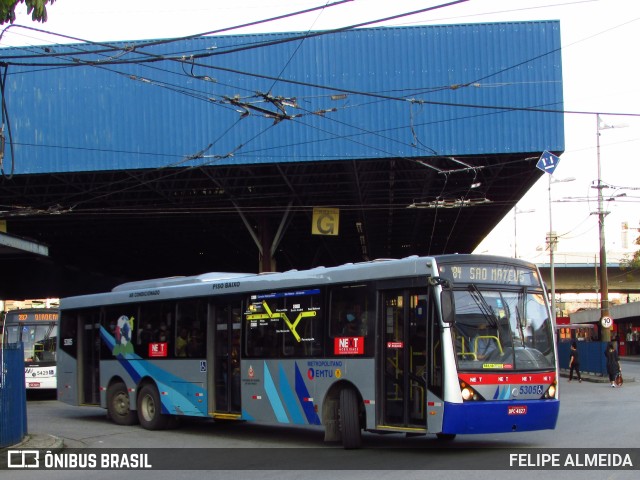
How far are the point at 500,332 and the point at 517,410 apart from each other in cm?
111

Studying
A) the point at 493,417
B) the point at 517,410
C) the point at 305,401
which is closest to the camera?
the point at 493,417

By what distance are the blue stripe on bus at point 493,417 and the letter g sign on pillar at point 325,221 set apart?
2057 centimetres

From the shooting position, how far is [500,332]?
11.7 meters

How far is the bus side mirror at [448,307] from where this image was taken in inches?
437

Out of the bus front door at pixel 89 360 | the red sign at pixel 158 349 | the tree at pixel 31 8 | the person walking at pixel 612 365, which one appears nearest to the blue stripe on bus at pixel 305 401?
the red sign at pixel 158 349

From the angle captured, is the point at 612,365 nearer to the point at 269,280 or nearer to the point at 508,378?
the point at 269,280

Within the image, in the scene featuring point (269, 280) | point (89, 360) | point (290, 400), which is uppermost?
point (269, 280)

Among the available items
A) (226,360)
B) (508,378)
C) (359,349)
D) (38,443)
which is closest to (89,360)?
(226,360)

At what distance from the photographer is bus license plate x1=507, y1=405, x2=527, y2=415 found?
37.6 feet

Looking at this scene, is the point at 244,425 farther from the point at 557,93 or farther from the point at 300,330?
the point at 557,93

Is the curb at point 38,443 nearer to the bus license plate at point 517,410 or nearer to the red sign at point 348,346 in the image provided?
the red sign at point 348,346

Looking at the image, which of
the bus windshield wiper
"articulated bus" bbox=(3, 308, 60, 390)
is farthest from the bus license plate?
"articulated bus" bbox=(3, 308, 60, 390)

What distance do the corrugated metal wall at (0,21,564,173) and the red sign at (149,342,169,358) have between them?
404 inches

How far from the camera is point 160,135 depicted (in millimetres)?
26469
